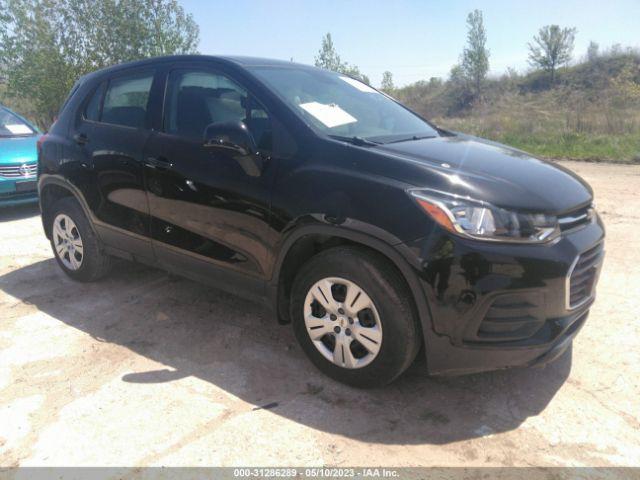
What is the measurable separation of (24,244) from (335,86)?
169 inches

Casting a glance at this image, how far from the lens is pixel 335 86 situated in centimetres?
363

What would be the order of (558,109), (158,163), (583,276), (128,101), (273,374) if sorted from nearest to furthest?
1. (583,276)
2. (273,374)
3. (158,163)
4. (128,101)
5. (558,109)

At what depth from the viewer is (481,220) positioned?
93.0 inches

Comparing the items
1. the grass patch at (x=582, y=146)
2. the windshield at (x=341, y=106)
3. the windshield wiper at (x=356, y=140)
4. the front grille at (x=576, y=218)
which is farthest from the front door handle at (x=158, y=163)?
the grass patch at (x=582, y=146)

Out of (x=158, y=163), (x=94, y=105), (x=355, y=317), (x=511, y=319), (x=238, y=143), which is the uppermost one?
(x=94, y=105)

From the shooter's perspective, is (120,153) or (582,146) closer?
(120,153)

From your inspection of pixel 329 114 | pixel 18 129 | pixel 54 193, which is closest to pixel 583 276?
pixel 329 114

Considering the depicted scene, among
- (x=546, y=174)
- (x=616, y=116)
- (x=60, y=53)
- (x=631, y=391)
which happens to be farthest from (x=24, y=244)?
(x=616, y=116)

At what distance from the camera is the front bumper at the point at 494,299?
2309mm

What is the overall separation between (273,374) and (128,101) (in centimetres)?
240

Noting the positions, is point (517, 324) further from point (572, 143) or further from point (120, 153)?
point (572, 143)

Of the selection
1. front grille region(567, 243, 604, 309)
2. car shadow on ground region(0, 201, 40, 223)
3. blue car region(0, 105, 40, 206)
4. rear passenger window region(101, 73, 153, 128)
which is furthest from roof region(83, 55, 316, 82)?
car shadow on ground region(0, 201, 40, 223)

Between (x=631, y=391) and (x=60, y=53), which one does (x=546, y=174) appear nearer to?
(x=631, y=391)

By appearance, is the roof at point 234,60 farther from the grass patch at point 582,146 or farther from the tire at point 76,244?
the grass patch at point 582,146
